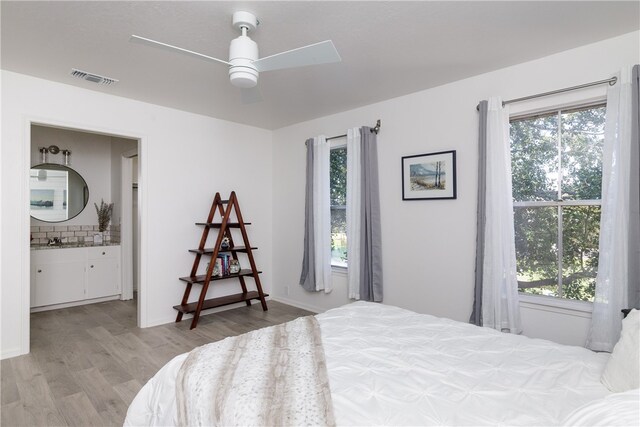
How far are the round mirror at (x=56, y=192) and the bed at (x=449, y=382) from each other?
4234 mm

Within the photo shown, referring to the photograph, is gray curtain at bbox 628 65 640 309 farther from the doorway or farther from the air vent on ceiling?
the doorway

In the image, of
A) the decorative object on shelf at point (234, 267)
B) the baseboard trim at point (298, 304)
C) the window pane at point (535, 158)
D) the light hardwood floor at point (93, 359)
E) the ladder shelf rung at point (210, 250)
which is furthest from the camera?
the baseboard trim at point (298, 304)

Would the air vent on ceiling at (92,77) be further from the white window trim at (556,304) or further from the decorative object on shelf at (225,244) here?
the white window trim at (556,304)

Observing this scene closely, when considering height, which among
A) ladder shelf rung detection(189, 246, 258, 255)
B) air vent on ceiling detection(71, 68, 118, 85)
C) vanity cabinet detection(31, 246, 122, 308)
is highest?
air vent on ceiling detection(71, 68, 118, 85)

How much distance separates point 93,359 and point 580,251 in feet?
12.9

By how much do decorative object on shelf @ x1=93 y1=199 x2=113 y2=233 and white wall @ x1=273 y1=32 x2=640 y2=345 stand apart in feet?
11.4

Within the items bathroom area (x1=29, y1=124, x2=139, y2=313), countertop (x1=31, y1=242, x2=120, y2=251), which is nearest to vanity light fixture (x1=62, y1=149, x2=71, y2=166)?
bathroom area (x1=29, y1=124, x2=139, y2=313)

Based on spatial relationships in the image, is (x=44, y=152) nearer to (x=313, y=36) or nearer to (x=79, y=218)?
(x=79, y=218)

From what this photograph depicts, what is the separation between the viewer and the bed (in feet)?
3.75

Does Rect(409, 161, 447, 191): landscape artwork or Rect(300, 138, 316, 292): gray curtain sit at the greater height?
Rect(409, 161, 447, 191): landscape artwork

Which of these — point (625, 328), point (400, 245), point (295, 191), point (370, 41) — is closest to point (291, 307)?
point (295, 191)

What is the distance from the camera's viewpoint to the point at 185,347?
10.5ft

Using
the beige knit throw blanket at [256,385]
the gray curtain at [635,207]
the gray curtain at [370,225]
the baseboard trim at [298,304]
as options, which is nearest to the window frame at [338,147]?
the gray curtain at [370,225]

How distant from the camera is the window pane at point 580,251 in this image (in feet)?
8.32
